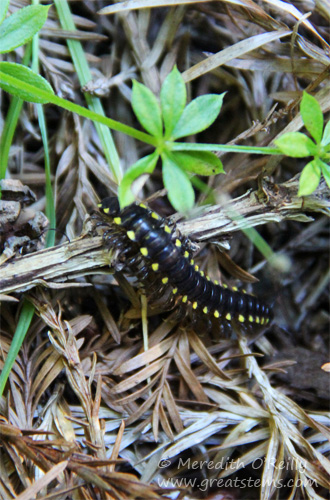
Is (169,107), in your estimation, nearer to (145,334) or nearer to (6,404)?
(145,334)

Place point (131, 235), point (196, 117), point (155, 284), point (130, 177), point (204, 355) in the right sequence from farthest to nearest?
point (204, 355)
point (155, 284)
point (131, 235)
point (196, 117)
point (130, 177)

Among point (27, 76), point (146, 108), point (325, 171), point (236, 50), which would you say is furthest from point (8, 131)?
point (325, 171)

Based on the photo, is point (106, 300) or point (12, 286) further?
point (106, 300)

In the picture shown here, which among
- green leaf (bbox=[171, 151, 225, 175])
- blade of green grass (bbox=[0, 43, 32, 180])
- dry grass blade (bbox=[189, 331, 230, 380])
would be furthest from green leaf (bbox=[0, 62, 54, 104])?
dry grass blade (bbox=[189, 331, 230, 380])

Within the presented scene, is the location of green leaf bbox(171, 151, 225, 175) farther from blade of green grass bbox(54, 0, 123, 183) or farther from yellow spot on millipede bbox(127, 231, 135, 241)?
blade of green grass bbox(54, 0, 123, 183)

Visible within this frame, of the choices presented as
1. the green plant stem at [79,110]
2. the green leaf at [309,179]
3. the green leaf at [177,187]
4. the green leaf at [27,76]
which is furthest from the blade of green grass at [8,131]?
the green leaf at [309,179]

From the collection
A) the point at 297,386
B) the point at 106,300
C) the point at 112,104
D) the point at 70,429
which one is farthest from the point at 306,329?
the point at 112,104

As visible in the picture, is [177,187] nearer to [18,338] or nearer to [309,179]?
[309,179]
